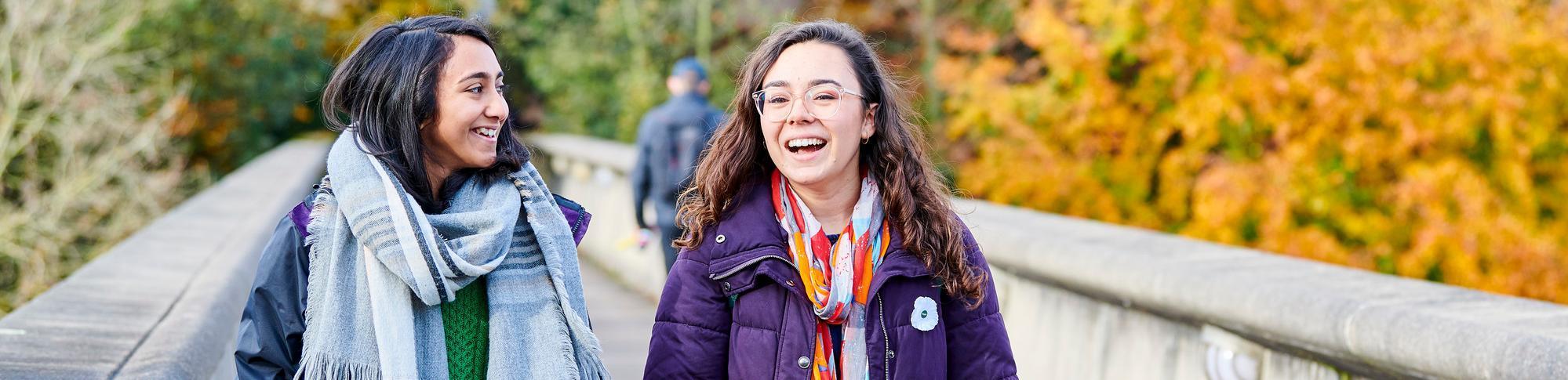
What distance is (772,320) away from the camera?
8.67ft

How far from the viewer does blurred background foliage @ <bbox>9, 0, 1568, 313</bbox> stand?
1012 centimetres

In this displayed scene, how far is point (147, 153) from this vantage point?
47.6 feet

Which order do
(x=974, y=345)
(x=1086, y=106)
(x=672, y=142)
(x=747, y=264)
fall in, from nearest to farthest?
(x=747, y=264), (x=974, y=345), (x=672, y=142), (x=1086, y=106)

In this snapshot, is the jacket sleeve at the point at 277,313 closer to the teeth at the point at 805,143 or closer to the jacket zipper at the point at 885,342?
the teeth at the point at 805,143

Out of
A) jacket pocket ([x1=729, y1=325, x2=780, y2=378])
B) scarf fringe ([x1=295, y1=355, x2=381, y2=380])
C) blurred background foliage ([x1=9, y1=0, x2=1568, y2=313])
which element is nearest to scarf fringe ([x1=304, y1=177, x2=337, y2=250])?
scarf fringe ([x1=295, y1=355, x2=381, y2=380])

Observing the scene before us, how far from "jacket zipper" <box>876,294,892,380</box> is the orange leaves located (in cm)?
837

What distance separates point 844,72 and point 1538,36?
8576mm

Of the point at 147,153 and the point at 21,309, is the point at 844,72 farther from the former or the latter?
the point at 147,153

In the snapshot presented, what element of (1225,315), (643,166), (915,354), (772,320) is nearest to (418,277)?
(772,320)

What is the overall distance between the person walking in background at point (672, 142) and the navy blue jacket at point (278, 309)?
4313 mm

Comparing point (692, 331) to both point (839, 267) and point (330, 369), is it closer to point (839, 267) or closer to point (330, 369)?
point (839, 267)

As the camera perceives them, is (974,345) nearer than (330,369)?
No

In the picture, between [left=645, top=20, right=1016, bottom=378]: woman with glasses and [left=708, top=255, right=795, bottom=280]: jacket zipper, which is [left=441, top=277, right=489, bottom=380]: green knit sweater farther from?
[left=708, top=255, right=795, bottom=280]: jacket zipper

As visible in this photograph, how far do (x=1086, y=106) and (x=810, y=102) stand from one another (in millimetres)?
10850
